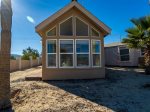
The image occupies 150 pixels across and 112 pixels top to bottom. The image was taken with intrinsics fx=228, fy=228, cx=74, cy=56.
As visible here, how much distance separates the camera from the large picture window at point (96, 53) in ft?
55.0

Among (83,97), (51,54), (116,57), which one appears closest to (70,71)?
(51,54)

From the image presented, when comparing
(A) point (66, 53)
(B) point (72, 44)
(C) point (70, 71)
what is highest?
(B) point (72, 44)

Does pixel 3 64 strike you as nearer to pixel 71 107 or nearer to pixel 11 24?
pixel 11 24

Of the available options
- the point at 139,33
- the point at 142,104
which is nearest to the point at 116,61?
the point at 139,33

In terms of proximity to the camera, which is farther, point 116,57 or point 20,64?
point 20,64

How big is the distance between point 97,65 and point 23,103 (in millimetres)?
7331

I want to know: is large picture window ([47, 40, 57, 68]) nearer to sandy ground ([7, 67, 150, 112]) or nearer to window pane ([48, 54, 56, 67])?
window pane ([48, 54, 56, 67])

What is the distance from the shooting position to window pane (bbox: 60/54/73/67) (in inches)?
640

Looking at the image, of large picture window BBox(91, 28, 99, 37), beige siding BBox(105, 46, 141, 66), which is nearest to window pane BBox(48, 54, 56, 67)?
large picture window BBox(91, 28, 99, 37)

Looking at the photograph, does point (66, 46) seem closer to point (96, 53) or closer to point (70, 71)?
point (70, 71)

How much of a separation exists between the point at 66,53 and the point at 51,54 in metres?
1.07

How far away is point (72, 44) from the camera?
1645 centimetres

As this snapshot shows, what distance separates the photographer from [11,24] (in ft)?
36.3

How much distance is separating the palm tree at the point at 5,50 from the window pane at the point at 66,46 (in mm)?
5844
